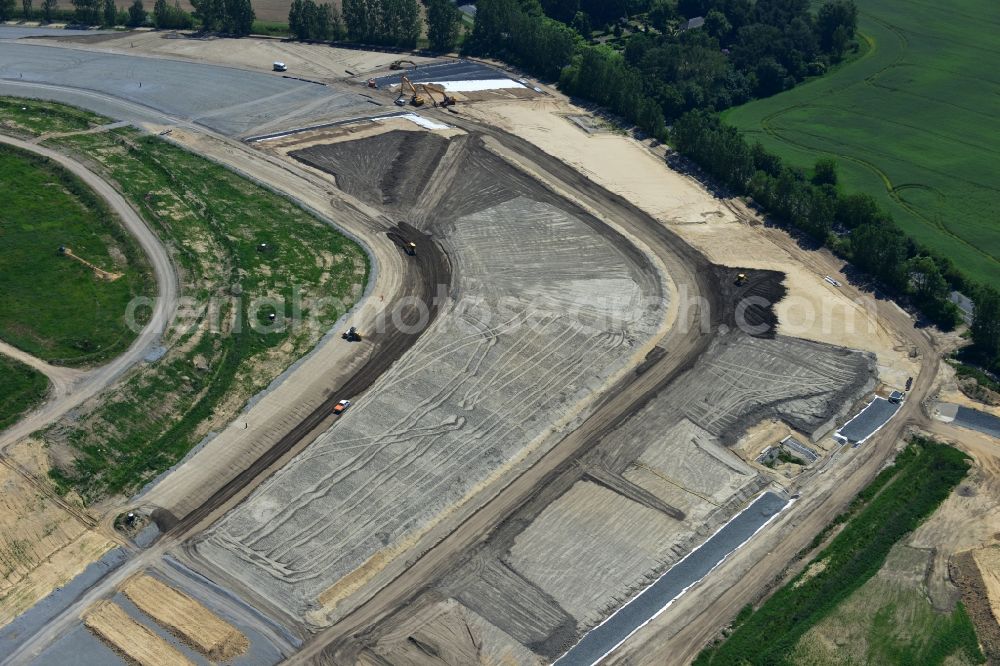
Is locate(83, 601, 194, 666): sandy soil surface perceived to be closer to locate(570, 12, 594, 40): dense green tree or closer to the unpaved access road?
the unpaved access road

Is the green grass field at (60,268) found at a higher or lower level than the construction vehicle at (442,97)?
lower

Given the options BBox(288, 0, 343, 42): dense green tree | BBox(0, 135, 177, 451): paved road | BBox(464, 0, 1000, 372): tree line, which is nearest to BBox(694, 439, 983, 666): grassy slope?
BBox(464, 0, 1000, 372): tree line

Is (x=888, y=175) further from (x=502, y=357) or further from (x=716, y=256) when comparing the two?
(x=502, y=357)

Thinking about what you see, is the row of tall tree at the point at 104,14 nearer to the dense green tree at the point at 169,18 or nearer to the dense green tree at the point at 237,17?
the dense green tree at the point at 169,18

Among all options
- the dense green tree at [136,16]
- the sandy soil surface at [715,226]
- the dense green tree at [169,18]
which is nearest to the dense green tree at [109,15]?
the dense green tree at [136,16]

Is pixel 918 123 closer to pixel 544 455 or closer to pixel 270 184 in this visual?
pixel 544 455
